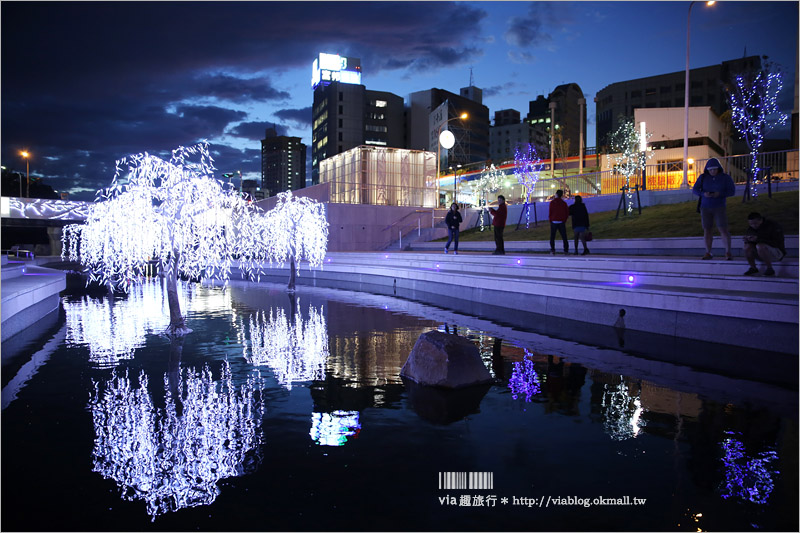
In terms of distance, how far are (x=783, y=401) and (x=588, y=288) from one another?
6.13 metres

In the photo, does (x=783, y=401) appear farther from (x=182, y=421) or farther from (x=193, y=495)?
(x=182, y=421)

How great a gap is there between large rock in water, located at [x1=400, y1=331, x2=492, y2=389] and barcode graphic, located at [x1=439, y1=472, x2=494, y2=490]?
8.78 feet

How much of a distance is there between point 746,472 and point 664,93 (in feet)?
354

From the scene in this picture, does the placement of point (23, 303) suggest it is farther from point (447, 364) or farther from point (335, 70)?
point (335, 70)

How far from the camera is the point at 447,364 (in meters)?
7.08

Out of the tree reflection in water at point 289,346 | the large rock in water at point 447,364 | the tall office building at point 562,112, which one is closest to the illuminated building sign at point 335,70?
the tall office building at point 562,112

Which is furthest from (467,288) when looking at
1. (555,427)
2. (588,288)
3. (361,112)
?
(361,112)

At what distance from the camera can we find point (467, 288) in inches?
695

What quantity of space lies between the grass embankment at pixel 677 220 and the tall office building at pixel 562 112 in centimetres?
11742

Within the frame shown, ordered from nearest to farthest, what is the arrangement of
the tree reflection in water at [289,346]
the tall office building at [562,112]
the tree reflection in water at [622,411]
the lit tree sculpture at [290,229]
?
the tree reflection in water at [622,411] → the tree reflection in water at [289,346] → the lit tree sculpture at [290,229] → the tall office building at [562,112]

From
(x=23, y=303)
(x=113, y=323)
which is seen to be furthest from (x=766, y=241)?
(x=23, y=303)

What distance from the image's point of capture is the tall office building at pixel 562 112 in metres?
147

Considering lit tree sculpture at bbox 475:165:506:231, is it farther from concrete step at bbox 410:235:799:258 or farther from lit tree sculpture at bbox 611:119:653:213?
concrete step at bbox 410:235:799:258

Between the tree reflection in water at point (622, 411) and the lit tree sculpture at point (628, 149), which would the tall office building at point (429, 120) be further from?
the tree reflection in water at point (622, 411)
